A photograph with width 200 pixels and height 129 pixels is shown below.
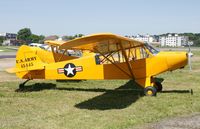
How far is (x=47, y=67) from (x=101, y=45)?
2.57 m

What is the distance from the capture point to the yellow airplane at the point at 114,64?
10664mm

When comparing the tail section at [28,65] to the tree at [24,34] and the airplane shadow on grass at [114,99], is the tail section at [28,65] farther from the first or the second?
the tree at [24,34]

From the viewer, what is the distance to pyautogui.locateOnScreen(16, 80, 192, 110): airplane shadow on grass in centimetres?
891

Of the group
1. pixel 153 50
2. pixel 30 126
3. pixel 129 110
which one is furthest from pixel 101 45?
pixel 30 126

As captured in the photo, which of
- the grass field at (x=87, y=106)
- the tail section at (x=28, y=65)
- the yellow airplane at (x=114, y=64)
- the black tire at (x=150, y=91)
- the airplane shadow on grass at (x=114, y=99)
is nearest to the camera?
the grass field at (x=87, y=106)

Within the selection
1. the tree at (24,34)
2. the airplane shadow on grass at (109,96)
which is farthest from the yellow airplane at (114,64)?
the tree at (24,34)

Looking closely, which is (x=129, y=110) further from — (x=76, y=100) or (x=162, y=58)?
(x=162, y=58)

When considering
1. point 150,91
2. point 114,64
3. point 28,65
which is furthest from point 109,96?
point 28,65

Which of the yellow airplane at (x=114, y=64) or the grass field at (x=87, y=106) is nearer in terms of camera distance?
the grass field at (x=87, y=106)

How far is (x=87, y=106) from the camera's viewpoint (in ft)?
28.9

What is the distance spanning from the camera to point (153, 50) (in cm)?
1109

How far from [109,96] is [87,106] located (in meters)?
1.86

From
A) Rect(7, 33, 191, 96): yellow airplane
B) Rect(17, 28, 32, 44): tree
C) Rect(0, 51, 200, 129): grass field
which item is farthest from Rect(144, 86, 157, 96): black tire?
Rect(17, 28, 32, 44): tree

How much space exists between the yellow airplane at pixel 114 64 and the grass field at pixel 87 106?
0.59m
